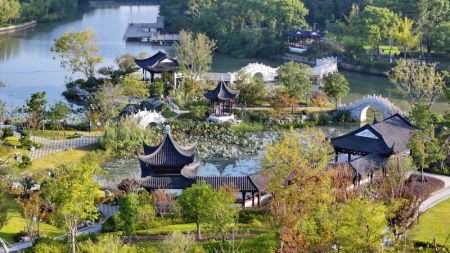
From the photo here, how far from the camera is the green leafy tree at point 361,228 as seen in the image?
20156 millimetres

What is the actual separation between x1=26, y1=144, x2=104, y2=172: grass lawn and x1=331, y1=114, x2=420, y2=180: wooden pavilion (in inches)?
463

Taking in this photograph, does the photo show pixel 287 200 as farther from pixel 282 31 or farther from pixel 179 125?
pixel 282 31

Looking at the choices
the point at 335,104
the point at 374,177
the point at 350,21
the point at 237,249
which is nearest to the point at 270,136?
the point at 335,104

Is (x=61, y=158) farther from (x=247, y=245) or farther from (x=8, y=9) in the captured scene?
(x=8, y=9)

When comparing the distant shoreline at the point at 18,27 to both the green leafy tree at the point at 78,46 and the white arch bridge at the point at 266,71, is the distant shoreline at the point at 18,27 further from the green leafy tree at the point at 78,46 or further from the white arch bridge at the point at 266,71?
the white arch bridge at the point at 266,71

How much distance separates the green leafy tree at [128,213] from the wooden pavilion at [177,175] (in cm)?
363

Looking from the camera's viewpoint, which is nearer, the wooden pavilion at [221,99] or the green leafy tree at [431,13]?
the wooden pavilion at [221,99]

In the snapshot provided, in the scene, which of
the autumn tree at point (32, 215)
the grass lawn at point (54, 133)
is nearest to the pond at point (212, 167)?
the grass lawn at point (54, 133)

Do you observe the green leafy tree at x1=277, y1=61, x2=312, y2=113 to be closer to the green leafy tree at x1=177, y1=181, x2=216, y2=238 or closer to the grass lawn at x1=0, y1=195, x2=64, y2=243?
the green leafy tree at x1=177, y1=181, x2=216, y2=238

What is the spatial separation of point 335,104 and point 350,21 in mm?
18764

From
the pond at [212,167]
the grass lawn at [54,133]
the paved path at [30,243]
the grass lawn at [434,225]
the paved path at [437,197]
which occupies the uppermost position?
the grass lawn at [434,225]

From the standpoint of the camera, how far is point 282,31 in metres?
67.4

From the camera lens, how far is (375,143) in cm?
3106

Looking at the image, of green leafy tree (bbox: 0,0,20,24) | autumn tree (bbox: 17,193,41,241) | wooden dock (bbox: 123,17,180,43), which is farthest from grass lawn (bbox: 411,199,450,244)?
green leafy tree (bbox: 0,0,20,24)
